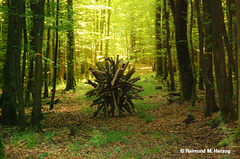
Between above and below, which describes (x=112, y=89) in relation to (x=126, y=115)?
above

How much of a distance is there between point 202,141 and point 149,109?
212 inches

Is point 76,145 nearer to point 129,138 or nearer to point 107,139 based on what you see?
point 107,139

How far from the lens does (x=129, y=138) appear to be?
6723 millimetres

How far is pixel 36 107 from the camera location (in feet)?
25.1

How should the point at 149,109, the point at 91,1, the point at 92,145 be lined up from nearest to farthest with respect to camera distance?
the point at 92,145 → the point at 149,109 → the point at 91,1

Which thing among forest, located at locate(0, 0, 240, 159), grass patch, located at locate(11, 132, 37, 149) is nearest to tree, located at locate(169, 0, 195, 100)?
forest, located at locate(0, 0, 240, 159)

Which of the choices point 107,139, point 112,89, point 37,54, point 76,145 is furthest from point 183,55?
point 76,145

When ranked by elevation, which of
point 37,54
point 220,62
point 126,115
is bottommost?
point 126,115

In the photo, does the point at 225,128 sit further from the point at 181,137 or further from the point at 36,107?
the point at 36,107

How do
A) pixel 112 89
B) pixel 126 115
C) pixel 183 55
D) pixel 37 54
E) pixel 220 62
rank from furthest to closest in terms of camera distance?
1. pixel 183 55
2. pixel 126 115
3. pixel 112 89
4. pixel 37 54
5. pixel 220 62

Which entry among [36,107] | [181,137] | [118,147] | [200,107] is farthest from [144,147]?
[200,107]

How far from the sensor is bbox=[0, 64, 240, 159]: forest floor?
17.0ft

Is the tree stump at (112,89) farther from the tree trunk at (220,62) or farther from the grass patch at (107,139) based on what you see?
the tree trunk at (220,62)

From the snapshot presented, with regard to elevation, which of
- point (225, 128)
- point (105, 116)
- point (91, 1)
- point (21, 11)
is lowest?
point (105, 116)
